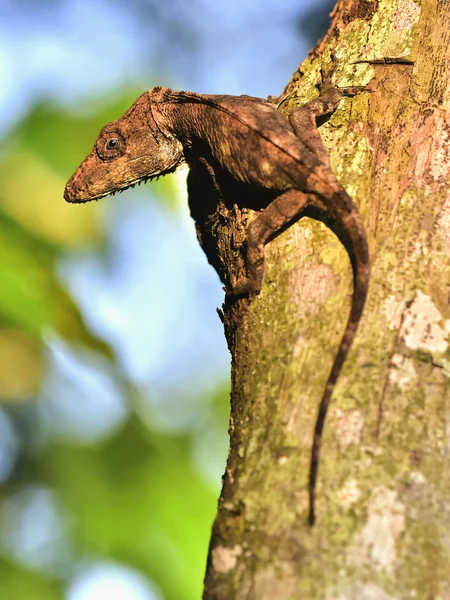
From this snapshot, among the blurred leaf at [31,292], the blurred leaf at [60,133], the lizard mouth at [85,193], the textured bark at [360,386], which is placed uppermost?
the blurred leaf at [60,133]

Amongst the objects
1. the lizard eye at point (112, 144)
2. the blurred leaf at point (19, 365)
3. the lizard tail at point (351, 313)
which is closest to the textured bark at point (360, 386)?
the lizard tail at point (351, 313)

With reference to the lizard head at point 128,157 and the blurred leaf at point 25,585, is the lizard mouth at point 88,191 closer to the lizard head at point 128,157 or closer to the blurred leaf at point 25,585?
the lizard head at point 128,157

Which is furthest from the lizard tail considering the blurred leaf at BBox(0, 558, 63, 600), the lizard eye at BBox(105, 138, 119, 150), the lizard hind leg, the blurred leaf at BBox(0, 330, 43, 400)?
the blurred leaf at BBox(0, 330, 43, 400)

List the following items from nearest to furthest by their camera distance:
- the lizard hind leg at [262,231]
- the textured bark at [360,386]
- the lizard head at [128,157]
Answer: the textured bark at [360,386] → the lizard hind leg at [262,231] → the lizard head at [128,157]

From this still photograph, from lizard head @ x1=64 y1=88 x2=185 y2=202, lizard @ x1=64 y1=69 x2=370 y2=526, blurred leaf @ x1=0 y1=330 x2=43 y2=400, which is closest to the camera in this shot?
lizard @ x1=64 y1=69 x2=370 y2=526

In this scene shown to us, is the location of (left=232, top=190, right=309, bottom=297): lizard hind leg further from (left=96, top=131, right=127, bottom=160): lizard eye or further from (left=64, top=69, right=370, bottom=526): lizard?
(left=96, top=131, right=127, bottom=160): lizard eye

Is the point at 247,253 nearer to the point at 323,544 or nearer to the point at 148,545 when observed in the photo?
the point at 323,544

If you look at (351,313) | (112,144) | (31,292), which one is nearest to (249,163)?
(351,313)
